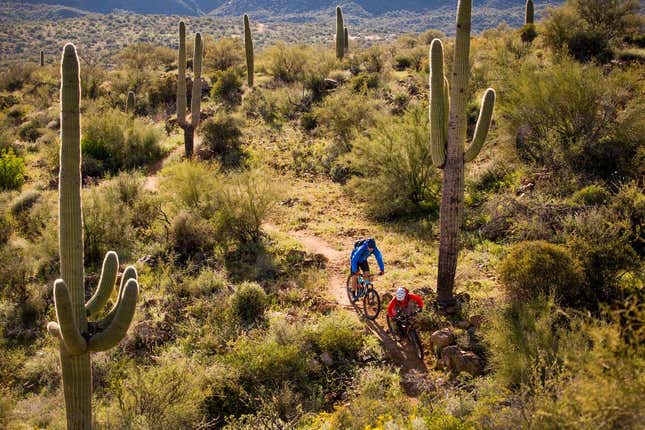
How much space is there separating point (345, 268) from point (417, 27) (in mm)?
112856

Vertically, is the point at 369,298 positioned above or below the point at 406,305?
below

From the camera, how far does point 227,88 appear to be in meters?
28.8

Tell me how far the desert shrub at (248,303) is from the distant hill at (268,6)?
131m

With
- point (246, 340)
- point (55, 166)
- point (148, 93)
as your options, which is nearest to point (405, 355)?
point (246, 340)

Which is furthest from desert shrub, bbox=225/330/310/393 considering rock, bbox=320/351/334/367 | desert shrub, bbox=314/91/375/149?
desert shrub, bbox=314/91/375/149

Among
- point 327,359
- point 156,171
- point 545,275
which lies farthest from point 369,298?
point 156,171

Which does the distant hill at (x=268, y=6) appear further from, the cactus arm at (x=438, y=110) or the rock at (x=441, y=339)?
the rock at (x=441, y=339)

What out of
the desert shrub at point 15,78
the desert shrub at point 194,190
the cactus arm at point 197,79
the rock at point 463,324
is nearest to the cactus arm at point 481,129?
the rock at point 463,324

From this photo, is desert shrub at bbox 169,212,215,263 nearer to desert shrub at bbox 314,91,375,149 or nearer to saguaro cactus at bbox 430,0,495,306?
saguaro cactus at bbox 430,0,495,306

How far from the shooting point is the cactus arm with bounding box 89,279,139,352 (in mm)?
6141

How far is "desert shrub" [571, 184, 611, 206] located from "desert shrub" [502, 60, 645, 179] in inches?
32.0

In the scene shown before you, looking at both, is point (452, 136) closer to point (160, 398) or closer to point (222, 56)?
point (160, 398)

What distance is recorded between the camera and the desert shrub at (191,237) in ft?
43.0

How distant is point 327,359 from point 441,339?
6.39ft
